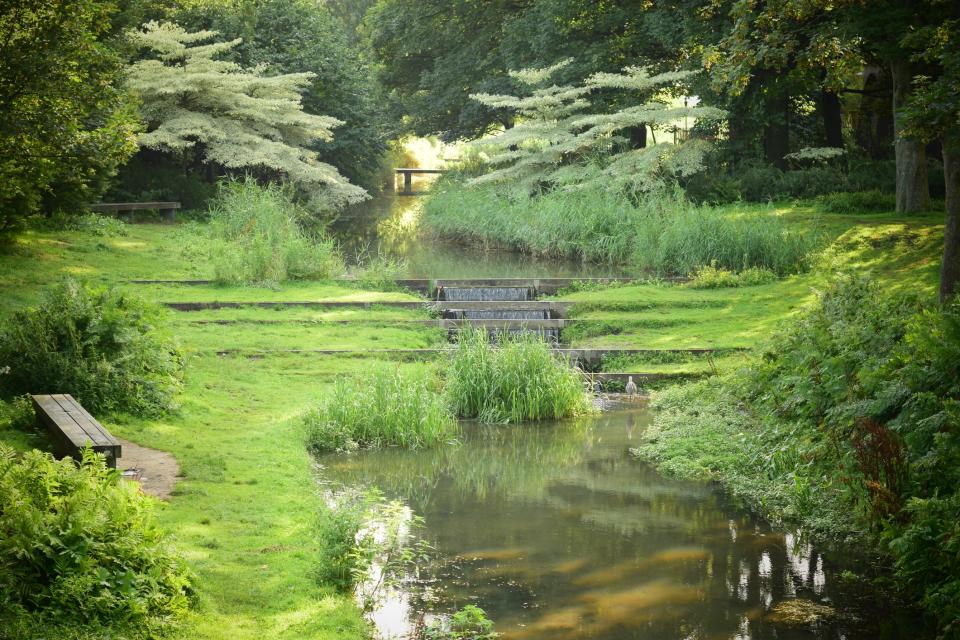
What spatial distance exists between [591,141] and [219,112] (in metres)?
10.4

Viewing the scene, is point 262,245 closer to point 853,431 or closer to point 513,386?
point 513,386

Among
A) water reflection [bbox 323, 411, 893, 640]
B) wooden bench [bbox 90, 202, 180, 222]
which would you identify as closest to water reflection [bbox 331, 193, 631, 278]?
wooden bench [bbox 90, 202, 180, 222]

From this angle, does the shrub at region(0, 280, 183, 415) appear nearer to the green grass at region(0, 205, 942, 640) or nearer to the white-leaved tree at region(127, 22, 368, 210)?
the green grass at region(0, 205, 942, 640)

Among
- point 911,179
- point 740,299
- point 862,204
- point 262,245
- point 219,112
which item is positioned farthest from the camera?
point 219,112

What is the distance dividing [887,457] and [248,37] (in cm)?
2757

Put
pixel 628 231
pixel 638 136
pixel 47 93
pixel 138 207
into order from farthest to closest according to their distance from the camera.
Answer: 1. pixel 638 136
2. pixel 138 207
3. pixel 628 231
4. pixel 47 93

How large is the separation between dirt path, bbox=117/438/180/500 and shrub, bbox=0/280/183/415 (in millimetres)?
859

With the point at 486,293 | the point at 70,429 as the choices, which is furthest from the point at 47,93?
the point at 486,293

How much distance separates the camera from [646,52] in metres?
29.8

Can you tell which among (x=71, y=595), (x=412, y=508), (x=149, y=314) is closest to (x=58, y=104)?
(x=149, y=314)

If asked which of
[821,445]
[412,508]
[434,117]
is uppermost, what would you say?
[434,117]

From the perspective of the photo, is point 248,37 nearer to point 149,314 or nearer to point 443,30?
point 443,30

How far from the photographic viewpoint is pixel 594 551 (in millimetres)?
7484

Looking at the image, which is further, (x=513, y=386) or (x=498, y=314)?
(x=498, y=314)
